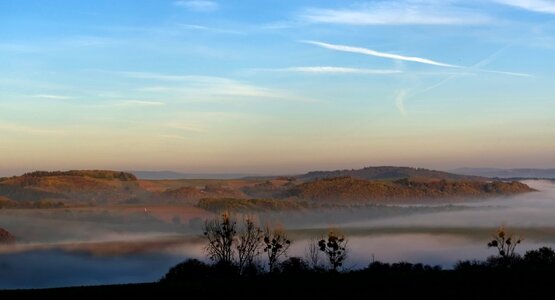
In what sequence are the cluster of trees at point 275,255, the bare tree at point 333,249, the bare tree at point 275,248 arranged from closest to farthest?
the cluster of trees at point 275,255, the bare tree at point 333,249, the bare tree at point 275,248

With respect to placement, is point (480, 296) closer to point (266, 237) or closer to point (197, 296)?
point (197, 296)

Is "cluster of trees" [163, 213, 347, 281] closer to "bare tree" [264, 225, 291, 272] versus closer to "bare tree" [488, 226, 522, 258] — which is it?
"bare tree" [264, 225, 291, 272]

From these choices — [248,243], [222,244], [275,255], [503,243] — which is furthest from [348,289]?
[503,243]

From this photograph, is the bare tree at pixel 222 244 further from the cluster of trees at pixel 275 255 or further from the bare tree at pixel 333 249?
the bare tree at pixel 333 249

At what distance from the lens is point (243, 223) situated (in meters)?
103

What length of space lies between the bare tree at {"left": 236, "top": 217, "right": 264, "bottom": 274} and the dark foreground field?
4252 centimetres

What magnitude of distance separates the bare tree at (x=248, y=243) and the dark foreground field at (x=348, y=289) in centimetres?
4252

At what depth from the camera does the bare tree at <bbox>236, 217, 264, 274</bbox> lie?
88894 mm

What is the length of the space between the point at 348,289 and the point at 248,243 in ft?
189

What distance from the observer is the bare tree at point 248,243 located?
88894 mm

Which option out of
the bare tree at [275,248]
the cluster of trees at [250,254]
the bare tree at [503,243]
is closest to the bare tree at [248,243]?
the cluster of trees at [250,254]


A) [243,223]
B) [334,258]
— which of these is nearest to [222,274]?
[334,258]

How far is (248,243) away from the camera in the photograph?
9306cm

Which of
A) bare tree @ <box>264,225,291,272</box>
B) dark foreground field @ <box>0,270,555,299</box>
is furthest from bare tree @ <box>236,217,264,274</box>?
dark foreground field @ <box>0,270,555,299</box>
